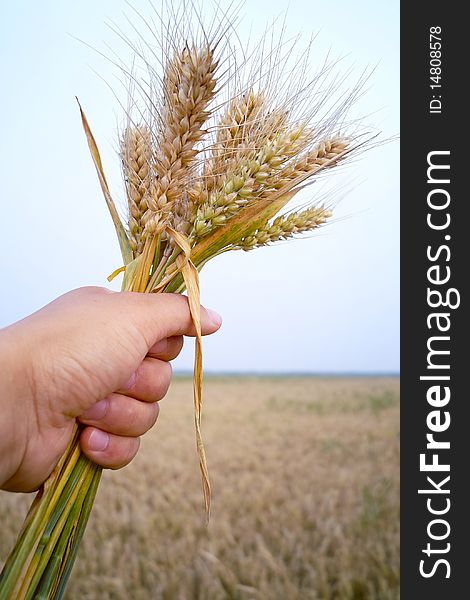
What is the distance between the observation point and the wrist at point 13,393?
1.19 m

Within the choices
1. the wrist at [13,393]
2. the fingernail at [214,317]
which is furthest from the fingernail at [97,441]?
the fingernail at [214,317]

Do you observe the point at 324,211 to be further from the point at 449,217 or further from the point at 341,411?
the point at 341,411

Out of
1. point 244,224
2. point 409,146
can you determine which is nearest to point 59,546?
point 244,224

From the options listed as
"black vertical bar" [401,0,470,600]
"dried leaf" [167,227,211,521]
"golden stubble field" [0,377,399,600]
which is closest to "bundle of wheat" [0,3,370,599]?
"dried leaf" [167,227,211,521]

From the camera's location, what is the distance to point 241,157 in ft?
3.95

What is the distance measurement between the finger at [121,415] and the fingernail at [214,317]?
9.1 inches

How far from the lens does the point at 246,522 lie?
142 inches

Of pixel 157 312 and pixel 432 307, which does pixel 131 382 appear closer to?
pixel 157 312

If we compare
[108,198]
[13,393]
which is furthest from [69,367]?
[108,198]

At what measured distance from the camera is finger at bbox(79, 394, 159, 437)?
135 cm

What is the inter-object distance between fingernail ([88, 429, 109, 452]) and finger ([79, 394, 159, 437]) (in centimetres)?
3

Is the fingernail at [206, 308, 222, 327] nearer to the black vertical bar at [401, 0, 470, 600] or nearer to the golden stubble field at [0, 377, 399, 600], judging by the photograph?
the black vertical bar at [401, 0, 470, 600]

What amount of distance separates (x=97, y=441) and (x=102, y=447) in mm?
15

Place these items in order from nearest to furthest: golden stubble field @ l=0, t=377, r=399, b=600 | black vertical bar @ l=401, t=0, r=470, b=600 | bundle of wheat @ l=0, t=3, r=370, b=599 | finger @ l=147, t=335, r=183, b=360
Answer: bundle of wheat @ l=0, t=3, r=370, b=599
finger @ l=147, t=335, r=183, b=360
black vertical bar @ l=401, t=0, r=470, b=600
golden stubble field @ l=0, t=377, r=399, b=600
